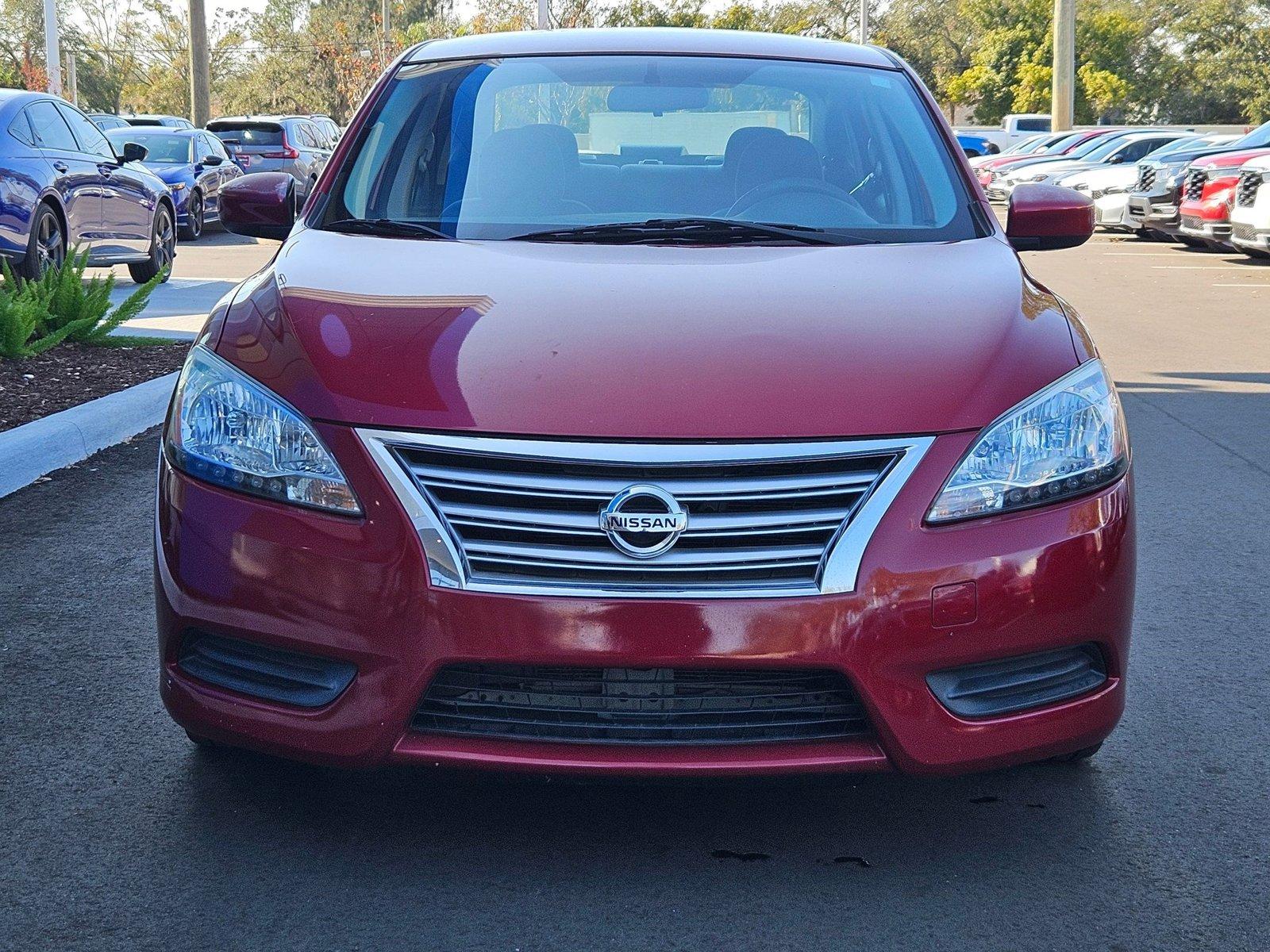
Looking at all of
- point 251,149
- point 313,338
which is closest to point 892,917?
point 313,338

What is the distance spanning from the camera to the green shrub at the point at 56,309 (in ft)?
26.1

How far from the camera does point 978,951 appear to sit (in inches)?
104

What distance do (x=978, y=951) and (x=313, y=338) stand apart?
1594 mm

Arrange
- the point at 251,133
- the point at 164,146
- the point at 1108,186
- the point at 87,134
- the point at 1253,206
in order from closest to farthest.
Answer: the point at 87,134
the point at 1253,206
the point at 164,146
the point at 1108,186
the point at 251,133

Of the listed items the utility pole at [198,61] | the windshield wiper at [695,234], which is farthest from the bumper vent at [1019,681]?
the utility pole at [198,61]

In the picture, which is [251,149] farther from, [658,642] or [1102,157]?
[658,642]

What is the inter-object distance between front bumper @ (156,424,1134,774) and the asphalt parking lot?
24 centimetres

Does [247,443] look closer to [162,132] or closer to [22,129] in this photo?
[22,129]

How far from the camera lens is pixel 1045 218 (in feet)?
14.4

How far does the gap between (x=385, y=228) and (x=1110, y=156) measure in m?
23.0

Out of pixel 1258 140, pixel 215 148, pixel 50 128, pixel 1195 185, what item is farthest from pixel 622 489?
pixel 215 148

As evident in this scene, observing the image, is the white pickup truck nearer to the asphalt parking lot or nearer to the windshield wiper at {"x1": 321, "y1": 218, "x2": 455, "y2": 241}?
the windshield wiper at {"x1": 321, "y1": 218, "x2": 455, "y2": 241}

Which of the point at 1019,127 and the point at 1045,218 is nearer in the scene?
the point at 1045,218

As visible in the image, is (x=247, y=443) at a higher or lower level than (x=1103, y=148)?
lower
